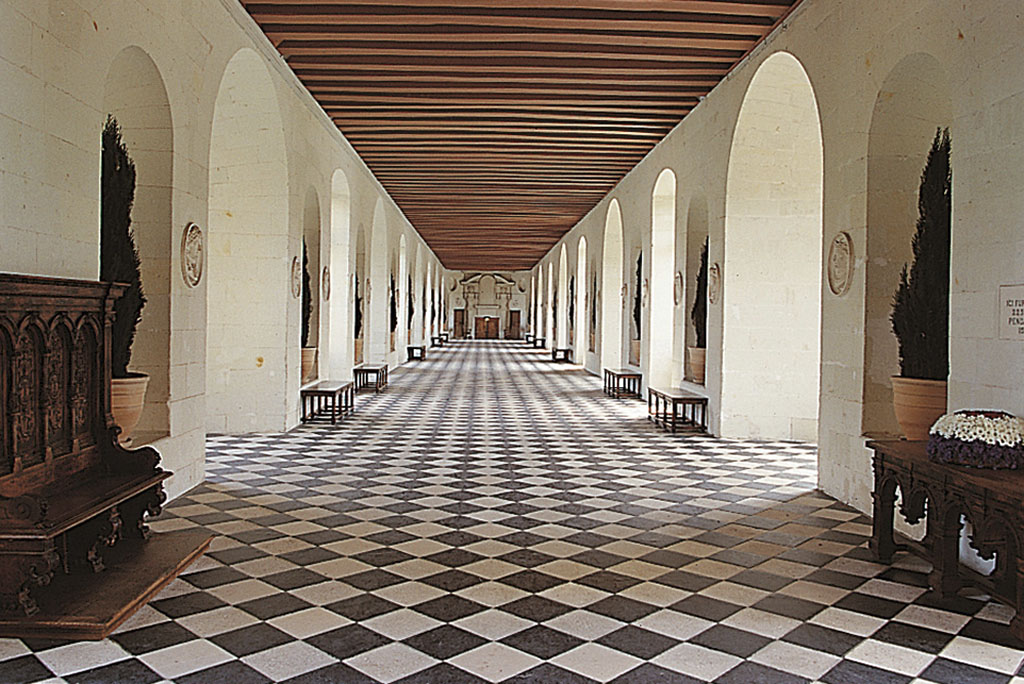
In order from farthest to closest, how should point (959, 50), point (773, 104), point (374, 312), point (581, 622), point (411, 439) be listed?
point (374, 312)
point (411, 439)
point (773, 104)
point (959, 50)
point (581, 622)

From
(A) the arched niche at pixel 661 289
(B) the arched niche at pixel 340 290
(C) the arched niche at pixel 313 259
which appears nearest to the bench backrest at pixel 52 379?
(C) the arched niche at pixel 313 259

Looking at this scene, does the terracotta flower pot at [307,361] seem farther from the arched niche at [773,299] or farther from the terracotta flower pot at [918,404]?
the terracotta flower pot at [918,404]

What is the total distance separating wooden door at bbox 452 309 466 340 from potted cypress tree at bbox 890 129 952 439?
4084 centimetres

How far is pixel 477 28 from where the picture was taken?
7.37m

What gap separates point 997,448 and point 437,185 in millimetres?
13435

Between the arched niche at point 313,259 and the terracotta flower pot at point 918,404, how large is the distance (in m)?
7.86

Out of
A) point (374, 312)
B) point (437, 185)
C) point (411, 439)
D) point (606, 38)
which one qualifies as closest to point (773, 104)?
point (606, 38)

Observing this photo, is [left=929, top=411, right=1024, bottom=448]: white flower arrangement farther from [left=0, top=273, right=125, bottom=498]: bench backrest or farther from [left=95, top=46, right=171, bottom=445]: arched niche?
[left=95, top=46, right=171, bottom=445]: arched niche

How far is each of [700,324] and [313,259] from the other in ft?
17.7

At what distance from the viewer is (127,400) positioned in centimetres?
514

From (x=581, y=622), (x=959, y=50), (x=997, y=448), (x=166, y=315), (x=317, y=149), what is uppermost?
(x=317, y=149)

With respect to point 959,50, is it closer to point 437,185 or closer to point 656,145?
point 656,145

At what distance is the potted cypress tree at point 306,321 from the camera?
1066 centimetres

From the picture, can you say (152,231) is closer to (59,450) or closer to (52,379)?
(52,379)
